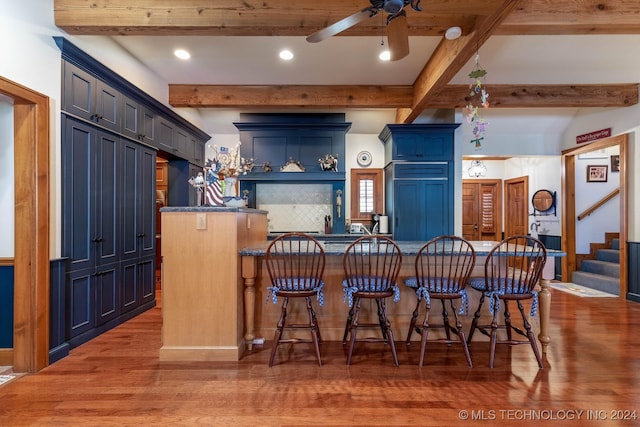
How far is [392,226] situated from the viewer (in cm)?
496

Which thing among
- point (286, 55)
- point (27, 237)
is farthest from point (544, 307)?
point (27, 237)

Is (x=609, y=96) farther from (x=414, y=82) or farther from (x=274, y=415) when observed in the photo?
(x=274, y=415)

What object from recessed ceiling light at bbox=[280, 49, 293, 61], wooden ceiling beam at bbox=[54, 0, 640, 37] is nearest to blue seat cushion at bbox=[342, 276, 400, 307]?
wooden ceiling beam at bbox=[54, 0, 640, 37]

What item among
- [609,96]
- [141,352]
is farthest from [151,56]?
[609,96]

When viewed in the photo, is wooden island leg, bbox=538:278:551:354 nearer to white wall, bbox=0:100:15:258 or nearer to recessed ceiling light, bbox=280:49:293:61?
recessed ceiling light, bbox=280:49:293:61

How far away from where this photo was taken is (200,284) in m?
2.53

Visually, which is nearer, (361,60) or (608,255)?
(361,60)

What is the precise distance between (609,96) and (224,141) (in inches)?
232

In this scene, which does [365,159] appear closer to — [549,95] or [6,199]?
[549,95]

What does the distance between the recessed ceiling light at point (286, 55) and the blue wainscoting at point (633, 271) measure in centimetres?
522

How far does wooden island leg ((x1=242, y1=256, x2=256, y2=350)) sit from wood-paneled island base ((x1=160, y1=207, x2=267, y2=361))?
0.24ft

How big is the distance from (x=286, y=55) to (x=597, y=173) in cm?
610

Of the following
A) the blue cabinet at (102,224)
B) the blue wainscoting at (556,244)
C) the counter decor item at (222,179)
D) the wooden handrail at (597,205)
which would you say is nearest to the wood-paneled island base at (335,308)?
the counter decor item at (222,179)

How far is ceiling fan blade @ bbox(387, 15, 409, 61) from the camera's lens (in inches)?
78.2
